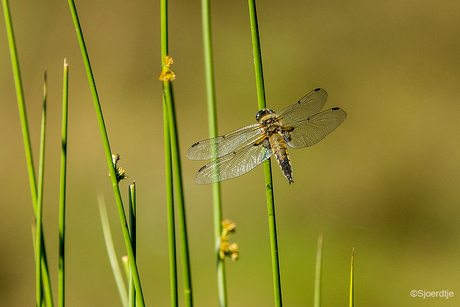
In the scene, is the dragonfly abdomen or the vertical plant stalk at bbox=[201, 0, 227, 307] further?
the dragonfly abdomen

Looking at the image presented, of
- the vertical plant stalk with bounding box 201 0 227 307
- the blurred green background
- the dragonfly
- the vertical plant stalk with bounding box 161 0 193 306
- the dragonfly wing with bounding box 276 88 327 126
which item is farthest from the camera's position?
the blurred green background

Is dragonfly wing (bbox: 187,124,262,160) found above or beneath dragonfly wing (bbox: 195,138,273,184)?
above

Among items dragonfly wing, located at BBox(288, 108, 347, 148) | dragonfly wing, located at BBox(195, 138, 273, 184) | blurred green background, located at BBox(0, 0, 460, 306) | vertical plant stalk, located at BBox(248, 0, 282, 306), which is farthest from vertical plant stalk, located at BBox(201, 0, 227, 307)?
blurred green background, located at BBox(0, 0, 460, 306)

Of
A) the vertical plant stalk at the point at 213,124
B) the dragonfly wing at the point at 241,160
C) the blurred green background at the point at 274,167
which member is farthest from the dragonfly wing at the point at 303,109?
the blurred green background at the point at 274,167

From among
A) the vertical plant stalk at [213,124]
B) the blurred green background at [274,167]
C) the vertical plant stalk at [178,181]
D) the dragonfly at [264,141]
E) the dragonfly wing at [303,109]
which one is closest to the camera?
the vertical plant stalk at [178,181]

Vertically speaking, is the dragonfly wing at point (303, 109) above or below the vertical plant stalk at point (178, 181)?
above

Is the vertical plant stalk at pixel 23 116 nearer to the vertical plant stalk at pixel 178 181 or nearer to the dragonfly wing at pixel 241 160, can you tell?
the vertical plant stalk at pixel 178 181

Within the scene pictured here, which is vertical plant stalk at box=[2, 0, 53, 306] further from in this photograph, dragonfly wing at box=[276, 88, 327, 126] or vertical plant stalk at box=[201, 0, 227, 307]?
dragonfly wing at box=[276, 88, 327, 126]
